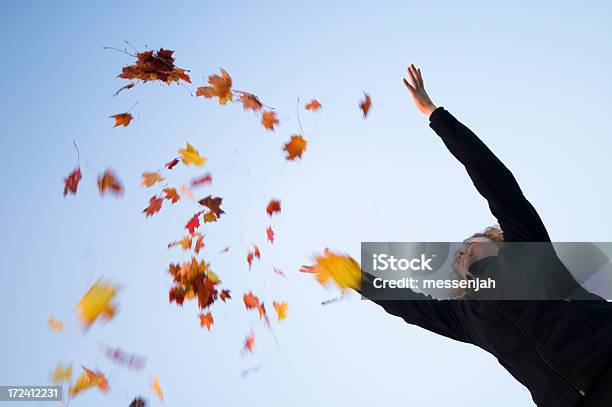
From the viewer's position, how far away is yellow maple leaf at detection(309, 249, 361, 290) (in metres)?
4.27

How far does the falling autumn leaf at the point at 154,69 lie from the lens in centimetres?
618

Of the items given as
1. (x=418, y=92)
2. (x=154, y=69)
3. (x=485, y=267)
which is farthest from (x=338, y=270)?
(x=154, y=69)

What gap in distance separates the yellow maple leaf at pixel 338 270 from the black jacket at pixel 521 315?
0.32 meters

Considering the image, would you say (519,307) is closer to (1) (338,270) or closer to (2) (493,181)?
(2) (493,181)

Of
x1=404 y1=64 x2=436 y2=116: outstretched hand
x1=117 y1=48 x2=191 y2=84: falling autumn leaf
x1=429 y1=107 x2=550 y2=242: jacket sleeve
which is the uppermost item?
x1=117 y1=48 x2=191 y2=84: falling autumn leaf

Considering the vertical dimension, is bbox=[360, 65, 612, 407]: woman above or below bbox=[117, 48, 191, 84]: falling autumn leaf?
below

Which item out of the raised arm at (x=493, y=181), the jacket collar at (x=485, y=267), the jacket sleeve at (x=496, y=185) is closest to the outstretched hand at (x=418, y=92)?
the raised arm at (x=493, y=181)

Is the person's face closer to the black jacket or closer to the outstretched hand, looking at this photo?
the black jacket

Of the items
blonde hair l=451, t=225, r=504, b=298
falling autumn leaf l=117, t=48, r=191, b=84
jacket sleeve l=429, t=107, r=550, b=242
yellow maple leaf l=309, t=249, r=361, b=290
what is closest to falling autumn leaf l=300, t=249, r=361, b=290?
yellow maple leaf l=309, t=249, r=361, b=290

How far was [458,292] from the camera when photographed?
406 centimetres

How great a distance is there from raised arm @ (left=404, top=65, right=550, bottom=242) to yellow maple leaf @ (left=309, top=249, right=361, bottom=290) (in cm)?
122

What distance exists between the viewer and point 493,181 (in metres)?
3.55

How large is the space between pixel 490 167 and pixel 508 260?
24.9 inches

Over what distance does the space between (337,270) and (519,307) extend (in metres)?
1.53
